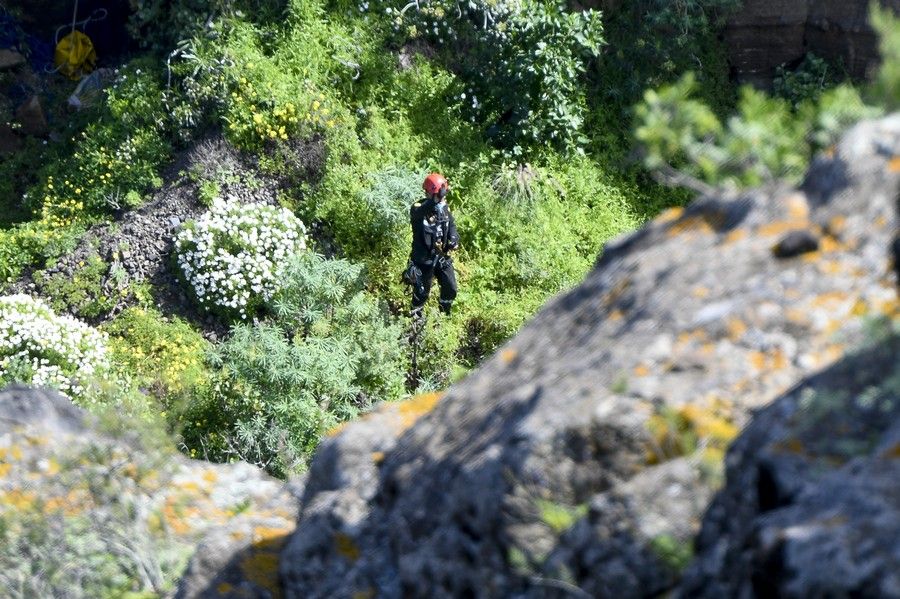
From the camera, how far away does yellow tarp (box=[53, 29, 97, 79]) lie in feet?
40.1

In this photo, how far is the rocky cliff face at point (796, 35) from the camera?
11781 mm

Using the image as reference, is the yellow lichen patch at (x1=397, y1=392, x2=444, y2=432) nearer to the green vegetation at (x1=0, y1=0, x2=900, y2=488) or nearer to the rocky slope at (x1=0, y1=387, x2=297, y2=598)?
the rocky slope at (x1=0, y1=387, x2=297, y2=598)

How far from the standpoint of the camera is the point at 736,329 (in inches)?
126

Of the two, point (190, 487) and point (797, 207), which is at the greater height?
point (797, 207)

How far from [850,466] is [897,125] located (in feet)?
3.85

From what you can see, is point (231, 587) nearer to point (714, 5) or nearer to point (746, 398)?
point (746, 398)

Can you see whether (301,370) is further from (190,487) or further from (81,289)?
(190,487)

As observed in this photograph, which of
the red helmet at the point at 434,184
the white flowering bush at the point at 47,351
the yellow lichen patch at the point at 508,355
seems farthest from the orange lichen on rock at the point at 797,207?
the white flowering bush at the point at 47,351

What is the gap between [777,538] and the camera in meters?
2.46

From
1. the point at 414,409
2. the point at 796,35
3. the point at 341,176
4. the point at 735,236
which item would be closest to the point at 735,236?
the point at 735,236

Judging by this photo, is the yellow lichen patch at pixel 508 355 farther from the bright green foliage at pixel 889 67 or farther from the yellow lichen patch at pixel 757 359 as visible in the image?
the bright green foliage at pixel 889 67

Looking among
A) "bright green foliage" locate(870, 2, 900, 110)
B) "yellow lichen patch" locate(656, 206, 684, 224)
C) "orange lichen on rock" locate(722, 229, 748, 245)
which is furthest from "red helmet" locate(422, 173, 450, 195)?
"bright green foliage" locate(870, 2, 900, 110)

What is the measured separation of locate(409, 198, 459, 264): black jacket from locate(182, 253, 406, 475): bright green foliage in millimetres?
612

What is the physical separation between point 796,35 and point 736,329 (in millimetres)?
9888
